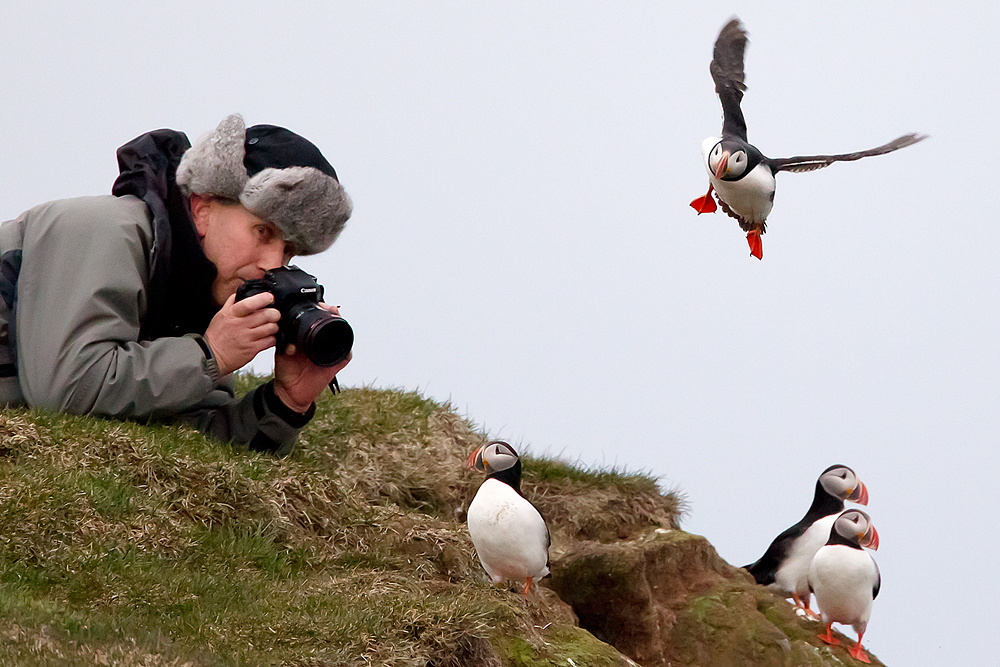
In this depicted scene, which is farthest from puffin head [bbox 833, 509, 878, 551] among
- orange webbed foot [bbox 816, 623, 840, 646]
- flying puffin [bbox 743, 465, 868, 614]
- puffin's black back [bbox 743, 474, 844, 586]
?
puffin's black back [bbox 743, 474, 844, 586]

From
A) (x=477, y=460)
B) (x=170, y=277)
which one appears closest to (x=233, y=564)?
(x=170, y=277)

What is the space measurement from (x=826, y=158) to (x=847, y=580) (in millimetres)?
2291

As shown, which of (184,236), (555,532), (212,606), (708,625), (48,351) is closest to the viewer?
(212,606)

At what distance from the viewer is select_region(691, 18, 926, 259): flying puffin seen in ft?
17.2

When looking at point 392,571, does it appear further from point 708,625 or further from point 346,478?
point 708,625

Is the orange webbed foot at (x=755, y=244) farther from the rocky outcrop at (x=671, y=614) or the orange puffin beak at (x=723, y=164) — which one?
the rocky outcrop at (x=671, y=614)

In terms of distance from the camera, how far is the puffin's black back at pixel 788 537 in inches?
300

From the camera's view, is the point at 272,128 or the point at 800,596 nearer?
the point at 272,128

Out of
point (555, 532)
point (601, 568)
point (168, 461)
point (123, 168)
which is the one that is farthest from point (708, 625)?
point (123, 168)

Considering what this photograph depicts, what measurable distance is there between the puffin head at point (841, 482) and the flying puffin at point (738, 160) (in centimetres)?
260

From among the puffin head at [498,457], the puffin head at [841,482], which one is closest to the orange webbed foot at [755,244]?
the puffin head at [498,457]

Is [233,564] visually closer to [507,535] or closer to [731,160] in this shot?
[507,535]

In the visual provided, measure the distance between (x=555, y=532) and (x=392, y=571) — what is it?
216 centimetres

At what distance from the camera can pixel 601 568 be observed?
626 cm
